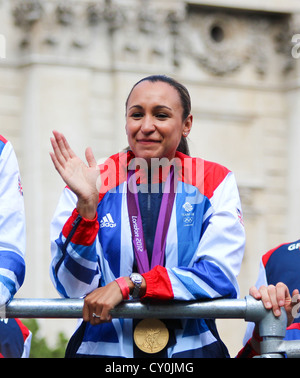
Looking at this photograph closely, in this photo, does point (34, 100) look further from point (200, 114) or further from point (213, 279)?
point (213, 279)

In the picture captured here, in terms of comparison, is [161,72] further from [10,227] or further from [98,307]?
[98,307]

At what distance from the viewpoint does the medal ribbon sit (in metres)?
4.48

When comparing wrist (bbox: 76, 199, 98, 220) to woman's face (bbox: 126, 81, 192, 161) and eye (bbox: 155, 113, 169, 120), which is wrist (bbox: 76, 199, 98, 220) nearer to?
woman's face (bbox: 126, 81, 192, 161)

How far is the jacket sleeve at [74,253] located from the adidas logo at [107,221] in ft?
0.40

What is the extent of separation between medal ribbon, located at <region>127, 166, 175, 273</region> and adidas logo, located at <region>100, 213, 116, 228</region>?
0.07 metres

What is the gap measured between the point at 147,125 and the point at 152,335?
80 cm

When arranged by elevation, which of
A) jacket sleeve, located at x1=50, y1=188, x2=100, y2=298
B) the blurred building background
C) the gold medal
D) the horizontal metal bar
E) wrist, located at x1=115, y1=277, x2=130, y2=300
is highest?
the blurred building background

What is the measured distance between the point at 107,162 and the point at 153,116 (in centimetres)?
26

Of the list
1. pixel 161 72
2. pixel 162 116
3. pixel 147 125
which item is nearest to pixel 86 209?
pixel 147 125

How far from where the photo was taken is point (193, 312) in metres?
4.15

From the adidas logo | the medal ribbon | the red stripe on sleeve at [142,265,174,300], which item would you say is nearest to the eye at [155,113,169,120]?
the medal ribbon

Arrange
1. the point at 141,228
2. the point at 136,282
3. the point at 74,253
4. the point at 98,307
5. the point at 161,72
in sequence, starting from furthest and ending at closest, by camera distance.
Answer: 1. the point at 161,72
2. the point at 141,228
3. the point at 74,253
4. the point at 136,282
5. the point at 98,307

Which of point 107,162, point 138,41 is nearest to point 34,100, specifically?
point 138,41

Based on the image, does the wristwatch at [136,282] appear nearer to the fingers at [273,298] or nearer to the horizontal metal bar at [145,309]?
the horizontal metal bar at [145,309]
